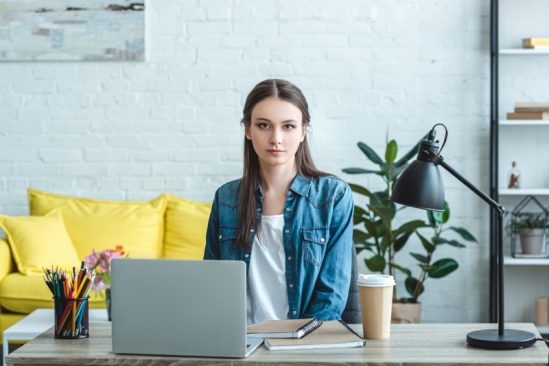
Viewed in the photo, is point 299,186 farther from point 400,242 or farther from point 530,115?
point 530,115

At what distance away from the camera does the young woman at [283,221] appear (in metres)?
1.95

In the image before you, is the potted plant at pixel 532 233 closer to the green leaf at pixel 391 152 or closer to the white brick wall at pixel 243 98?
the white brick wall at pixel 243 98

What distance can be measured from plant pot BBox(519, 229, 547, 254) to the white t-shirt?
2.39m

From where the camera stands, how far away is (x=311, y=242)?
6.44 feet

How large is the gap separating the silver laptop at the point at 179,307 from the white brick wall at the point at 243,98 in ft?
9.59

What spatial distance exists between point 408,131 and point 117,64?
1679 millimetres

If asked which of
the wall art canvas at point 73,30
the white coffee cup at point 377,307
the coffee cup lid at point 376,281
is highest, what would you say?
the wall art canvas at point 73,30

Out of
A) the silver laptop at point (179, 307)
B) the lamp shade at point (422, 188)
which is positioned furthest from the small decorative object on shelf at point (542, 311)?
the silver laptop at point (179, 307)

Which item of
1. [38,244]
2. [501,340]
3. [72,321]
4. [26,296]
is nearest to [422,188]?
[501,340]

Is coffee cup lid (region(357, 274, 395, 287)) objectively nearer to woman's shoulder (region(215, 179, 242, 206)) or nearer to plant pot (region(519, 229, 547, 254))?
woman's shoulder (region(215, 179, 242, 206))

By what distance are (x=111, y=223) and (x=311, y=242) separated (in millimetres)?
2351

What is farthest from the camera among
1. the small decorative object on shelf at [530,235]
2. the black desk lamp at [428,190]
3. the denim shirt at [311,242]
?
the small decorative object on shelf at [530,235]

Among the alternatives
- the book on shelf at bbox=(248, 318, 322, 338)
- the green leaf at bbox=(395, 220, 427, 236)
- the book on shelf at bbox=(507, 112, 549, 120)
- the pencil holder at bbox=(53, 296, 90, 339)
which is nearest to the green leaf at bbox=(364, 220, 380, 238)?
the green leaf at bbox=(395, 220, 427, 236)

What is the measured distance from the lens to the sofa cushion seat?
3672 mm
